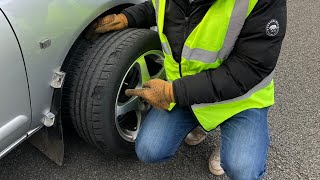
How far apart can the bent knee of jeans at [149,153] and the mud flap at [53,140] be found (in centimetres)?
38

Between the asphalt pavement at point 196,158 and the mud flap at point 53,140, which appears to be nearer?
the mud flap at point 53,140

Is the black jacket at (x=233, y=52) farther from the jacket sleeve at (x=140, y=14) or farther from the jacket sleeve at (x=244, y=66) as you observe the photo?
the jacket sleeve at (x=140, y=14)

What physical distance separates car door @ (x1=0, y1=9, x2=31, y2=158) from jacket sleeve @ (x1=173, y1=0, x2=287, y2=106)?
614 millimetres

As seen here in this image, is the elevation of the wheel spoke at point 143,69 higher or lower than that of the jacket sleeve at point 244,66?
lower

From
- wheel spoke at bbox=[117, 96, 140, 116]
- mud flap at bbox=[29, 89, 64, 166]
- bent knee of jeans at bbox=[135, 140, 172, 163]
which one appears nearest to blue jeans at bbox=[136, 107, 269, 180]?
bent knee of jeans at bbox=[135, 140, 172, 163]

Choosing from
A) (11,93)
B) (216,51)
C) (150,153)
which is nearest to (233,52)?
(216,51)

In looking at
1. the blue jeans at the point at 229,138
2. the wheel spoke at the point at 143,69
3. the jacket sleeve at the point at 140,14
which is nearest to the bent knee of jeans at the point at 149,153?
the blue jeans at the point at 229,138

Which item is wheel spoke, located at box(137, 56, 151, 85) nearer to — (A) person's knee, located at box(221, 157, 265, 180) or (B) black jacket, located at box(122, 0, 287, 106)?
(B) black jacket, located at box(122, 0, 287, 106)

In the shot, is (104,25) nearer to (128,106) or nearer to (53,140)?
(128,106)

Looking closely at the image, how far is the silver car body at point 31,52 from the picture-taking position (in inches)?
58.9

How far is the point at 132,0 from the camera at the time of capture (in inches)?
83.0

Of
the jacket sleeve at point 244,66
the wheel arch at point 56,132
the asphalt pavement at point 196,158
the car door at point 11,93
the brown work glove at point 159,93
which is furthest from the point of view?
the asphalt pavement at point 196,158

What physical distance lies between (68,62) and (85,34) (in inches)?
6.1

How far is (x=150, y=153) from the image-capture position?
6.37 feet
